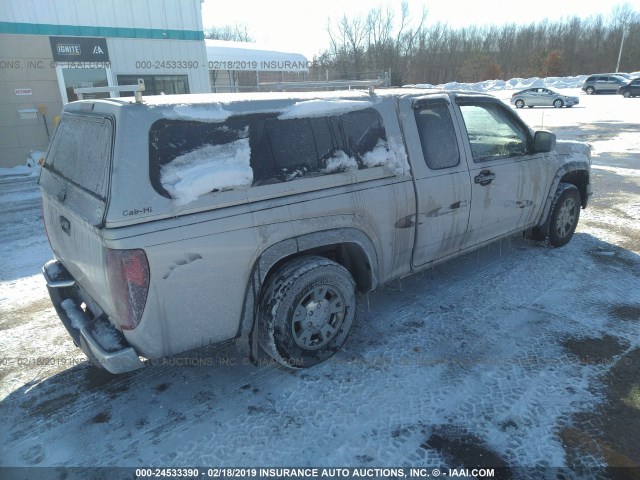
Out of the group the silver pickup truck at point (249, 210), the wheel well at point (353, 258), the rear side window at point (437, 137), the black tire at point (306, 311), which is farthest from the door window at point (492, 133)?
the black tire at point (306, 311)

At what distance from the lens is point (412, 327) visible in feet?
12.7

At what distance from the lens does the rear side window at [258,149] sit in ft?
8.29

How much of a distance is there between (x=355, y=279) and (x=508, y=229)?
2.09 meters

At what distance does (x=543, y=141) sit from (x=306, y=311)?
3.11 metres

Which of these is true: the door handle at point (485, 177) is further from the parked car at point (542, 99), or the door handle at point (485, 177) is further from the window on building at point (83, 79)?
the parked car at point (542, 99)

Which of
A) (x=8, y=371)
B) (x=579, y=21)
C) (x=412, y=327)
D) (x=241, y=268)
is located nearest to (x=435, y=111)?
(x=412, y=327)

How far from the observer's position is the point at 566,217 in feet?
17.7

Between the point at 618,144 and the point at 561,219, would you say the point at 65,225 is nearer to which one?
the point at 561,219

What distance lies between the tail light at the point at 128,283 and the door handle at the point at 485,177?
295 cm

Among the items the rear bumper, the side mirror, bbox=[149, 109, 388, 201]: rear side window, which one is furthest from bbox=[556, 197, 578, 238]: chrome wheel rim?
the rear bumper

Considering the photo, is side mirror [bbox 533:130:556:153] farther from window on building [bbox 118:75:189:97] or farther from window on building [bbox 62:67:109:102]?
window on building [bbox 62:67:109:102]

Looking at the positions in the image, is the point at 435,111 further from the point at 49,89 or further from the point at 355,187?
the point at 49,89

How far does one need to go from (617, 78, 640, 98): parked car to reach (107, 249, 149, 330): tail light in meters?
39.5

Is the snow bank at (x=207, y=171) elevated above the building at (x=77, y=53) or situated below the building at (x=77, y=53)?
below
